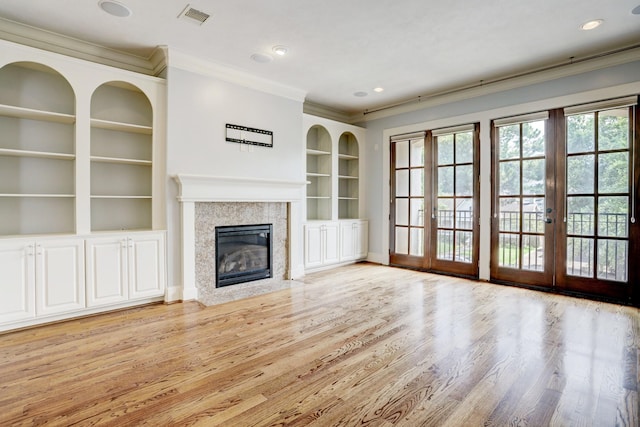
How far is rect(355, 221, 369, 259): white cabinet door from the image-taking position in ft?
20.7

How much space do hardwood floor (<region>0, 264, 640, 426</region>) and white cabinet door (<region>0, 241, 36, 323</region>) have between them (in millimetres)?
191

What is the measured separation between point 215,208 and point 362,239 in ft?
10.1

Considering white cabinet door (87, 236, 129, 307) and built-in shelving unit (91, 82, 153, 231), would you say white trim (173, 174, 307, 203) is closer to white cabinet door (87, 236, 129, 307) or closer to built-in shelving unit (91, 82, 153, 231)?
built-in shelving unit (91, 82, 153, 231)

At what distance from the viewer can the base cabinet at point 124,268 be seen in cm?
338

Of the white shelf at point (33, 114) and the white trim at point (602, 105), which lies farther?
the white trim at point (602, 105)

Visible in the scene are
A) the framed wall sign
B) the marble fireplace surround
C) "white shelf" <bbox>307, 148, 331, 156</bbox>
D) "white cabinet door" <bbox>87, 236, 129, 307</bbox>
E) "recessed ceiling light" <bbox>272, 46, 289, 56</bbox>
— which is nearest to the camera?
"white cabinet door" <bbox>87, 236, 129, 307</bbox>

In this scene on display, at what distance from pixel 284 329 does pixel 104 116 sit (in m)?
3.13

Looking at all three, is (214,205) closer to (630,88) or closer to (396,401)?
(396,401)

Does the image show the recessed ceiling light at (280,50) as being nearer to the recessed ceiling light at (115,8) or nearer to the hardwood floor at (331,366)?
the recessed ceiling light at (115,8)

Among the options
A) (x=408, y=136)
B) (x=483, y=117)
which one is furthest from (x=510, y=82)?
(x=408, y=136)

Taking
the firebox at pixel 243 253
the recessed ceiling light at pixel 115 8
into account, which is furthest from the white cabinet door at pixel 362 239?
the recessed ceiling light at pixel 115 8

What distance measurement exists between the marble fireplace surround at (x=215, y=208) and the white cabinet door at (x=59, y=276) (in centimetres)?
91

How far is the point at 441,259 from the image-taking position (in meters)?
5.45

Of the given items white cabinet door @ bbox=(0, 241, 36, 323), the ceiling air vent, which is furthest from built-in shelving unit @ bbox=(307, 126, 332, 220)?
white cabinet door @ bbox=(0, 241, 36, 323)
